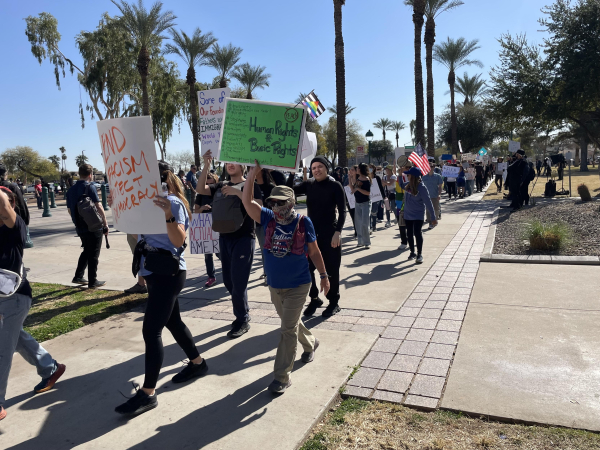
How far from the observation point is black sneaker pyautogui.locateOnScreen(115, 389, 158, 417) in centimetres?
333

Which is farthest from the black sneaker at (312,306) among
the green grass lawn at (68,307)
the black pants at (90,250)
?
the black pants at (90,250)

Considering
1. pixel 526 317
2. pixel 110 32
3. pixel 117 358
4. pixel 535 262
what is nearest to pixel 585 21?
pixel 535 262

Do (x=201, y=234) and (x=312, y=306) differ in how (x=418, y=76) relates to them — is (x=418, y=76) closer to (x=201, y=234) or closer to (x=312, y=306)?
(x=201, y=234)

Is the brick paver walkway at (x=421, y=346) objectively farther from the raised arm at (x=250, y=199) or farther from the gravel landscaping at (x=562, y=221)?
the gravel landscaping at (x=562, y=221)

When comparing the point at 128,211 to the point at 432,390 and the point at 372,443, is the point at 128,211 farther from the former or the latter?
the point at 432,390

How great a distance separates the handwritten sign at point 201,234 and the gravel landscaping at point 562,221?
5.07 meters

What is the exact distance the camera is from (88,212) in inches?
263

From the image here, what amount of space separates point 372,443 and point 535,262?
5.62m

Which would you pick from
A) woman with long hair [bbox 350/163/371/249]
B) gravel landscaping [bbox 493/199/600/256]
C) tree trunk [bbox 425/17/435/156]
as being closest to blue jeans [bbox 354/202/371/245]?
woman with long hair [bbox 350/163/371/249]

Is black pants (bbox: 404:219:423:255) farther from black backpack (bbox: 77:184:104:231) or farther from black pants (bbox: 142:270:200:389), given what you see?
A: black pants (bbox: 142:270:200:389)

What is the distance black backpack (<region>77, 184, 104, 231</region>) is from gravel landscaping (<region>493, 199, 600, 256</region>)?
6634 mm

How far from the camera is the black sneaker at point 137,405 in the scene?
3330 millimetres

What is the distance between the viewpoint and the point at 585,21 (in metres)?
19.7

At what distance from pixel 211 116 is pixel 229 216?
8.44 feet
